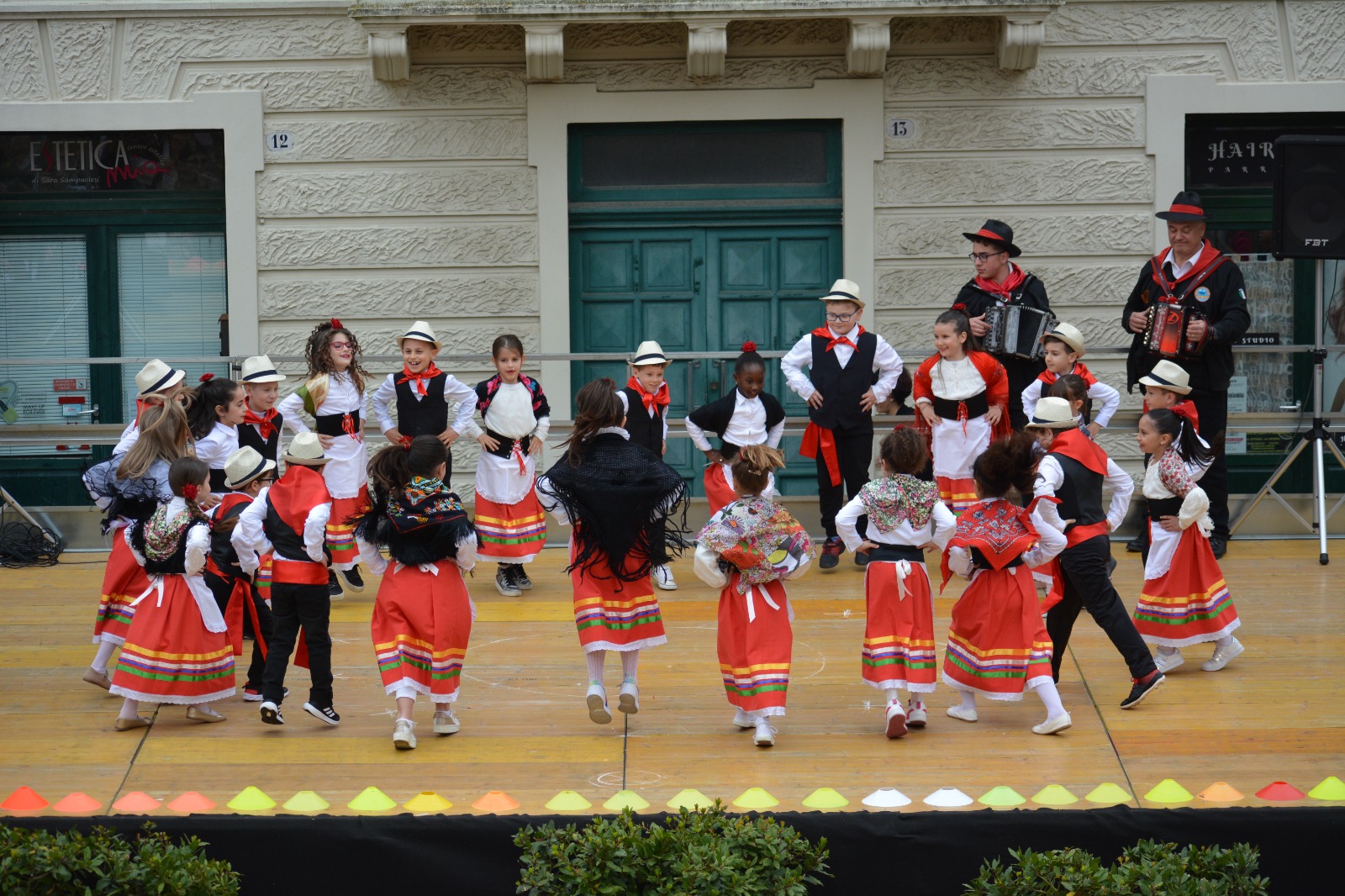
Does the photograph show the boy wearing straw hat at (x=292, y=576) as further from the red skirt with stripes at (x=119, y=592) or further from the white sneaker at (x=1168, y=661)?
the white sneaker at (x=1168, y=661)

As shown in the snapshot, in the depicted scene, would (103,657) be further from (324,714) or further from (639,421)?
(639,421)

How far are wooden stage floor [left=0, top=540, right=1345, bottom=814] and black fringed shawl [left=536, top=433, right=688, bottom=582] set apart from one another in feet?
2.69

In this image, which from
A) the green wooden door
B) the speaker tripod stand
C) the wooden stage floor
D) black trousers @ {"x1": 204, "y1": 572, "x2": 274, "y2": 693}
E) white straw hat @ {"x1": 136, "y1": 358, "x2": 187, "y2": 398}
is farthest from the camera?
the green wooden door

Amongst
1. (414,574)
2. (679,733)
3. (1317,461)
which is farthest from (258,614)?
(1317,461)

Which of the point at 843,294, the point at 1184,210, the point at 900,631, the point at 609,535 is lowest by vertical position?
the point at 900,631

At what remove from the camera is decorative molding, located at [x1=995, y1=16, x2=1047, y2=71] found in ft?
37.3

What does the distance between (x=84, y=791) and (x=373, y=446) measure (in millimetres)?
5478

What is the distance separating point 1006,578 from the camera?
Answer: 22.7ft

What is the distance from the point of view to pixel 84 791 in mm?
6332

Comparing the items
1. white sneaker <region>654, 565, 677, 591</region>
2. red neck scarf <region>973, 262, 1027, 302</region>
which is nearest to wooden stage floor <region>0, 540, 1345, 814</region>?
white sneaker <region>654, 565, 677, 591</region>

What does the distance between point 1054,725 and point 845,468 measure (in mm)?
3439

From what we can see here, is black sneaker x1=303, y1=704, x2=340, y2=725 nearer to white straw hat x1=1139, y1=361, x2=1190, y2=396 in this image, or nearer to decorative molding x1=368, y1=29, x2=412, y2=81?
white straw hat x1=1139, y1=361, x2=1190, y2=396

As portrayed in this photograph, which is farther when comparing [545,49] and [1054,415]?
[545,49]

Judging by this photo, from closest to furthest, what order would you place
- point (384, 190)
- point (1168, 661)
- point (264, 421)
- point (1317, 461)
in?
point (1168, 661), point (264, 421), point (1317, 461), point (384, 190)
